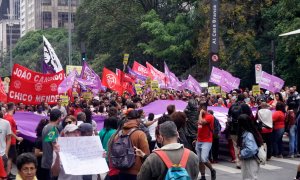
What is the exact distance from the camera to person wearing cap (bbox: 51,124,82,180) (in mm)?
8430

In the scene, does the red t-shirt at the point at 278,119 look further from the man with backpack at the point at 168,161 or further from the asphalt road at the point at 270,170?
the man with backpack at the point at 168,161

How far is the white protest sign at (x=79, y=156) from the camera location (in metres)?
8.18

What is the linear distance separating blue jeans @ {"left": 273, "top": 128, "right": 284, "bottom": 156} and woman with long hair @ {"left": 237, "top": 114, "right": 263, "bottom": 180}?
23.0 ft

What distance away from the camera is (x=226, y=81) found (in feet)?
78.5

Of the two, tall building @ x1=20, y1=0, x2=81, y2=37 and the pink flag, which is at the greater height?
tall building @ x1=20, y1=0, x2=81, y2=37

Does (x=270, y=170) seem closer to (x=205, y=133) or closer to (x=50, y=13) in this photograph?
(x=205, y=133)

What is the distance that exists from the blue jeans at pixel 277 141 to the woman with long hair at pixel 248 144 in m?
7.01

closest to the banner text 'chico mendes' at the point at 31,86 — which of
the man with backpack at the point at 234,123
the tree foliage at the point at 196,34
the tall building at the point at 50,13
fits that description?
the man with backpack at the point at 234,123

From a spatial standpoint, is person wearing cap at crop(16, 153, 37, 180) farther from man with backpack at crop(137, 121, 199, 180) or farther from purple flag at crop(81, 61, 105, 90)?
purple flag at crop(81, 61, 105, 90)

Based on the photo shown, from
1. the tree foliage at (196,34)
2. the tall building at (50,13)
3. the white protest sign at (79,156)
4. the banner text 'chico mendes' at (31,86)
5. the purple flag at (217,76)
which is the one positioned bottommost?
the white protest sign at (79,156)

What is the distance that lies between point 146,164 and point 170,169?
25cm

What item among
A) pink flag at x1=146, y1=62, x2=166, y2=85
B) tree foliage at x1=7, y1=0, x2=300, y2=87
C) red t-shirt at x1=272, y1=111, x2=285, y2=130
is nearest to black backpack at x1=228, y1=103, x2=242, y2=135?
red t-shirt at x1=272, y1=111, x2=285, y2=130

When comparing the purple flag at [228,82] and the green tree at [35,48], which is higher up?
the green tree at [35,48]

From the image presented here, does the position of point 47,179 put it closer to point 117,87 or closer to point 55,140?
point 55,140
